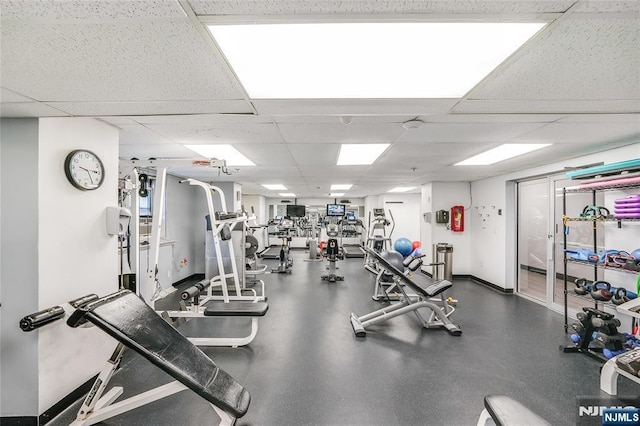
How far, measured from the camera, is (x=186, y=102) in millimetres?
1691

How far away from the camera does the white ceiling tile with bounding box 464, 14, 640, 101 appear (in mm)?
1008

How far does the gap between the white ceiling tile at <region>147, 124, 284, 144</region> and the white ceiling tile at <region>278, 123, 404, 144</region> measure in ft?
0.53

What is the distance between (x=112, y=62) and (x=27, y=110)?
3.49ft

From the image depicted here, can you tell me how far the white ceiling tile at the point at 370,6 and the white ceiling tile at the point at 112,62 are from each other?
0.61ft

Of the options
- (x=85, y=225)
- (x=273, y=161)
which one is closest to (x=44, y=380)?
(x=85, y=225)

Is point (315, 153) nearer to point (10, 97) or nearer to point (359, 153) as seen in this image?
point (359, 153)

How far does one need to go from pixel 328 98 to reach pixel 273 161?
2302 mm

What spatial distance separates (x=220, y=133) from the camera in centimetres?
249

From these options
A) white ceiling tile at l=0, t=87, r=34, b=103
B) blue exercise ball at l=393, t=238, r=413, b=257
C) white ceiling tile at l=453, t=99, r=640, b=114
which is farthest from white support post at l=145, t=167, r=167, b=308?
blue exercise ball at l=393, t=238, r=413, b=257

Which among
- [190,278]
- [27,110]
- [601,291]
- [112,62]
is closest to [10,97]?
[27,110]

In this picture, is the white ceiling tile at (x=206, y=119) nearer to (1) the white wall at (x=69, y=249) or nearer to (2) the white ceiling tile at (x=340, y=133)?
(2) the white ceiling tile at (x=340, y=133)

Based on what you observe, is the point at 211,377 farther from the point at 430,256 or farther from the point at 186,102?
the point at 430,256

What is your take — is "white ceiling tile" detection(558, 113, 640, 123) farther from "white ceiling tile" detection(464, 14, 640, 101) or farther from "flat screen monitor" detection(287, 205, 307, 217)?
"flat screen monitor" detection(287, 205, 307, 217)

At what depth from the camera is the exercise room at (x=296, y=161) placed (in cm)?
103
